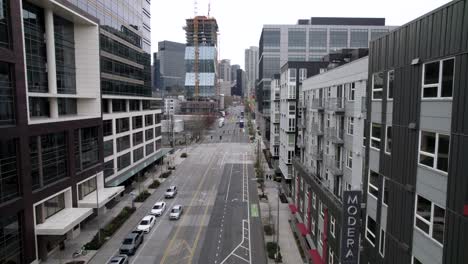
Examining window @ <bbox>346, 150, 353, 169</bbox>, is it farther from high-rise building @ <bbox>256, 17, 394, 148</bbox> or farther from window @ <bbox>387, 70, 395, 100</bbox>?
high-rise building @ <bbox>256, 17, 394, 148</bbox>

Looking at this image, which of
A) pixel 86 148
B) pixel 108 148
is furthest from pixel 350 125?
pixel 108 148

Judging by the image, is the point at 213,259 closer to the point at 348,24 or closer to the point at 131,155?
the point at 131,155

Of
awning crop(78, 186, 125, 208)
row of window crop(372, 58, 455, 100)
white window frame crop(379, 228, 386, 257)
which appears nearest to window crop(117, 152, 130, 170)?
awning crop(78, 186, 125, 208)

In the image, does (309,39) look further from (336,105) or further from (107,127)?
(336,105)

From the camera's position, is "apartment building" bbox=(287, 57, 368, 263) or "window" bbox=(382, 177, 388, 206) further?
"apartment building" bbox=(287, 57, 368, 263)

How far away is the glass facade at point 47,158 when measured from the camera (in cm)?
2788

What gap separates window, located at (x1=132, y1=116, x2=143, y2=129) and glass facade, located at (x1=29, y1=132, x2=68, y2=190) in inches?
877

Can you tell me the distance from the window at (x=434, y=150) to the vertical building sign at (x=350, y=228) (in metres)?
4.72

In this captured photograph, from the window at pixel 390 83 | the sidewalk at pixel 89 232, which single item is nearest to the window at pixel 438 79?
the window at pixel 390 83

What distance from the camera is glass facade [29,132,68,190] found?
27.9 m

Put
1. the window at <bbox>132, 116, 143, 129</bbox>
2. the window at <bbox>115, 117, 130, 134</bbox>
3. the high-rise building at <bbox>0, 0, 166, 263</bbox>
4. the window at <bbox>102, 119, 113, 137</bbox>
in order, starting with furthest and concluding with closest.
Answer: the window at <bbox>132, 116, 143, 129</bbox>, the window at <bbox>115, 117, 130, 134</bbox>, the window at <bbox>102, 119, 113, 137</bbox>, the high-rise building at <bbox>0, 0, 166, 263</bbox>

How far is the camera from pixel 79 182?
114ft

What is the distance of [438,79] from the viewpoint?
1116 cm

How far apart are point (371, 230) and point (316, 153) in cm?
1351
